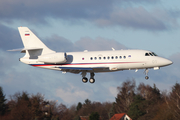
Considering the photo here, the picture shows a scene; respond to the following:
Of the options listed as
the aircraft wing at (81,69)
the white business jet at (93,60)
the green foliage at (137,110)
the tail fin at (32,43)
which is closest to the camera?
the white business jet at (93,60)

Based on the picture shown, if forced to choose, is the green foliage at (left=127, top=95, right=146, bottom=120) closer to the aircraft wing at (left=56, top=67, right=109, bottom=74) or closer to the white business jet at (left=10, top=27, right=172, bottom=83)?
the white business jet at (left=10, top=27, right=172, bottom=83)

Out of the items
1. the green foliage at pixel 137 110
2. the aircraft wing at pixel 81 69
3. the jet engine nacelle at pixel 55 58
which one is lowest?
the green foliage at pixel 137 110

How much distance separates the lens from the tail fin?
52.3 metres

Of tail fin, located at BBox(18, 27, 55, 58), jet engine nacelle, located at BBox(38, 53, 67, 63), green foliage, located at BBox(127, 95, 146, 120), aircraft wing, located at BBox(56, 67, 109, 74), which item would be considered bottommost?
green foliage, located at BBox(127, 95, 146, 120)

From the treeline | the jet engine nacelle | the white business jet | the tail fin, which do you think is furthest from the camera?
the treeline

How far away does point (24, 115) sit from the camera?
71.4 meters

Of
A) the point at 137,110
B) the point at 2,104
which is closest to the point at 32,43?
the point at 2,104

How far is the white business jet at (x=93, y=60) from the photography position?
160 feet

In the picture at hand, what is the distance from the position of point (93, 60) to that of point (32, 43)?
10.4 metres

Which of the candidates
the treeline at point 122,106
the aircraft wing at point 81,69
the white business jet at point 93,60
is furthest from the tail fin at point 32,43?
the treeline at point 122,106

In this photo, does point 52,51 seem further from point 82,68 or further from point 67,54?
point 82,68

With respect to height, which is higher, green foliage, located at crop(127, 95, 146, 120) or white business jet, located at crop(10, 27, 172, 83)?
white business jet, located at crop(10, 27, 172, 83)

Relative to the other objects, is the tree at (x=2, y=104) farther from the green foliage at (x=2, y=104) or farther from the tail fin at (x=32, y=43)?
the tail fin at (x=32, y=43)

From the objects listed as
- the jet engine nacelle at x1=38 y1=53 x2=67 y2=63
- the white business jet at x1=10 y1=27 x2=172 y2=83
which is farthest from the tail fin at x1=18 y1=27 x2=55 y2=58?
the jet engine nacelle at x1=38 y1=53 x2=67 y2=63
